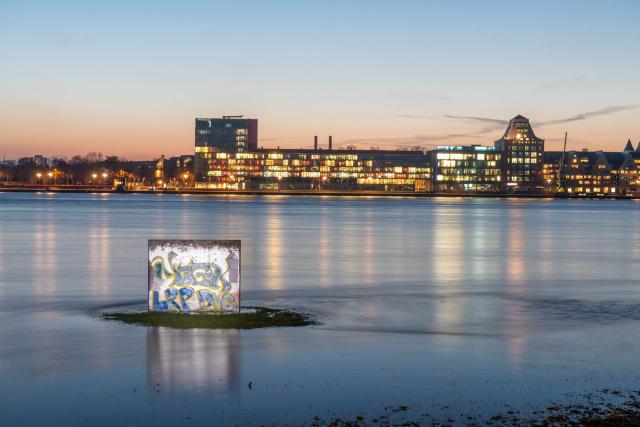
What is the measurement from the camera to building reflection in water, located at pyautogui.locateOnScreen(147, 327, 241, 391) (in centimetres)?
1238

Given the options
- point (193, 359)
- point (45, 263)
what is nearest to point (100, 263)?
point (45, 263)

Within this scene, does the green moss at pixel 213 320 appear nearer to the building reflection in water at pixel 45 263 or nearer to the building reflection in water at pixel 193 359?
the building reflection in water at pixel 193 359

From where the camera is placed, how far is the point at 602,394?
38.9 feet

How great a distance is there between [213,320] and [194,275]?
1028 millimetres

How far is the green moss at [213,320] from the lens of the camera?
1658cm

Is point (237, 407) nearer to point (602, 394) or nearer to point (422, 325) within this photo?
point (602, 394)

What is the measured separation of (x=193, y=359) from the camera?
1380 cm

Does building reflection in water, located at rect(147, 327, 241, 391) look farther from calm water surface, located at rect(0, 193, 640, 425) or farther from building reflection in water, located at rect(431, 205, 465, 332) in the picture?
building reflection in water, located at rect(431, 205, 465, 332)

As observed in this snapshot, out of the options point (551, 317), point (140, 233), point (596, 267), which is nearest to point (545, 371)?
point (551, 317)

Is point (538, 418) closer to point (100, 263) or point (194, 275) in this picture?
point (194, 275)

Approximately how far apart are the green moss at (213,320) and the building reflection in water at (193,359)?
423 mm

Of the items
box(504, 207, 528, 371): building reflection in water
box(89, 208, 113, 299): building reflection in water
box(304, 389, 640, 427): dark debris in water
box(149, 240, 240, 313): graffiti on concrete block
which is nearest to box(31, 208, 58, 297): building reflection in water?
box(89, 208, 113, 299): building reflection in water

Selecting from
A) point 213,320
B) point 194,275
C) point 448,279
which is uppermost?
point 194,275

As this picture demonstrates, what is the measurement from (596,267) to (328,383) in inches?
1034
